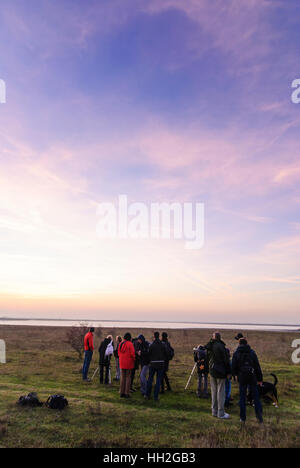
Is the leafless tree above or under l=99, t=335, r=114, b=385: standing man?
under

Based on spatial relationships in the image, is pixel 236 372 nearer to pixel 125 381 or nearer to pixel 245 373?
pixel 245 373

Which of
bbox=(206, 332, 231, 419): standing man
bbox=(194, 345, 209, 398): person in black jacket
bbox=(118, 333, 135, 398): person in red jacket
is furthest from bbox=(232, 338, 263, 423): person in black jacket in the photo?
bbox=(118, 333, 135, 398): person in red jacket

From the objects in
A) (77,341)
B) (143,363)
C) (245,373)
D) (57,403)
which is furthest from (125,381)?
(77,341)

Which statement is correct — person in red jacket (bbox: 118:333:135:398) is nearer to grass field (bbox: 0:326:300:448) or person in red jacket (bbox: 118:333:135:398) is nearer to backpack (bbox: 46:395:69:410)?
grass field (bbox: 0:326:300:448)

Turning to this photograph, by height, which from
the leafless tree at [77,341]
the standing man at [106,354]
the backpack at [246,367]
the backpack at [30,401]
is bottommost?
the leafless tree at [77,341]

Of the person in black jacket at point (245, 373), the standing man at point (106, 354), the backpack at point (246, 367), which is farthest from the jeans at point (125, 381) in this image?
the backpack at point (246, 367)

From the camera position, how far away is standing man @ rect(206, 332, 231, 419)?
31.3ft

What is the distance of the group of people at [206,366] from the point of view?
9.35 metres

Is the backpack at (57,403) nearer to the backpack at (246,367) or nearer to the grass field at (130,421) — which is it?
the grass field at (130,421)

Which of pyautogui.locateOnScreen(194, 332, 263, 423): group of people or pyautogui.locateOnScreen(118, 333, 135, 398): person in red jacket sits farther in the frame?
pyautogui.locateOnScreen(118, 333, 135, 398): person in red jacket

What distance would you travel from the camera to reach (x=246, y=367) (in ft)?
30.3
